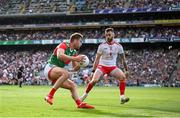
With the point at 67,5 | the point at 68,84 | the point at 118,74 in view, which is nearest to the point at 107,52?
the point at 118,74

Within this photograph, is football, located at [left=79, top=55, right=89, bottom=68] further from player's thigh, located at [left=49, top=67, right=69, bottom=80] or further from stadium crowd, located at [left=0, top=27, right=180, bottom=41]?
stadium crowd, located at [left=0, top=27, right=180, bottom=41]

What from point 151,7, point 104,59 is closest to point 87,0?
point 151,7

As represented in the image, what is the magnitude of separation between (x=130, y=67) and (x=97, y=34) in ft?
34.0

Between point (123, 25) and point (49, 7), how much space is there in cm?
1279

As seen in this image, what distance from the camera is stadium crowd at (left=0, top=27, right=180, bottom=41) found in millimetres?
60719

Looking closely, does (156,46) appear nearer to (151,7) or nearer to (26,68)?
(151,7)

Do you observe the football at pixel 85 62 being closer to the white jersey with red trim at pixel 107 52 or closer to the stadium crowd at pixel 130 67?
the white jersey with red trim at pixel 107 52

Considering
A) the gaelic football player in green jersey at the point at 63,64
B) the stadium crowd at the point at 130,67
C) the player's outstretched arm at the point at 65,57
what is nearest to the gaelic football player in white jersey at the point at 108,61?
the gaelic football player in green jersey at the point at 63,64

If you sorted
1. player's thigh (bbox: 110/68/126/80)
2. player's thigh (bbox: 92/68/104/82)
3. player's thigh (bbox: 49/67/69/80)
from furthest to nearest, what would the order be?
player's thigh (bbox: 110/68/126/80)
player's thigh (bbox: 92/68/104/82)
player's thigh (bbox: 49/67/69/80)

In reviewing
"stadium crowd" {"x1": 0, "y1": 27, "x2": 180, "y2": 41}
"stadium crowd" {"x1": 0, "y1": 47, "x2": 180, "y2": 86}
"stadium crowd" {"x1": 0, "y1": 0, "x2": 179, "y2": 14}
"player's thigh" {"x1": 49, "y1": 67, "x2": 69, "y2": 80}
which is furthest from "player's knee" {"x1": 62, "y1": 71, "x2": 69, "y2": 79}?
"stadium crowd" {"x1": 0, "y1": 0, "x2": 179, "y2": 14}

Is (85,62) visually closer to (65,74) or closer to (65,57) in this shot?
(65,57)

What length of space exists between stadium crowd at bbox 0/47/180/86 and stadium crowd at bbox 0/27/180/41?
2.15 meters

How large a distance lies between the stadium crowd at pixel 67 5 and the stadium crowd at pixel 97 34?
351cm

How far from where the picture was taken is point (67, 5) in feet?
220
